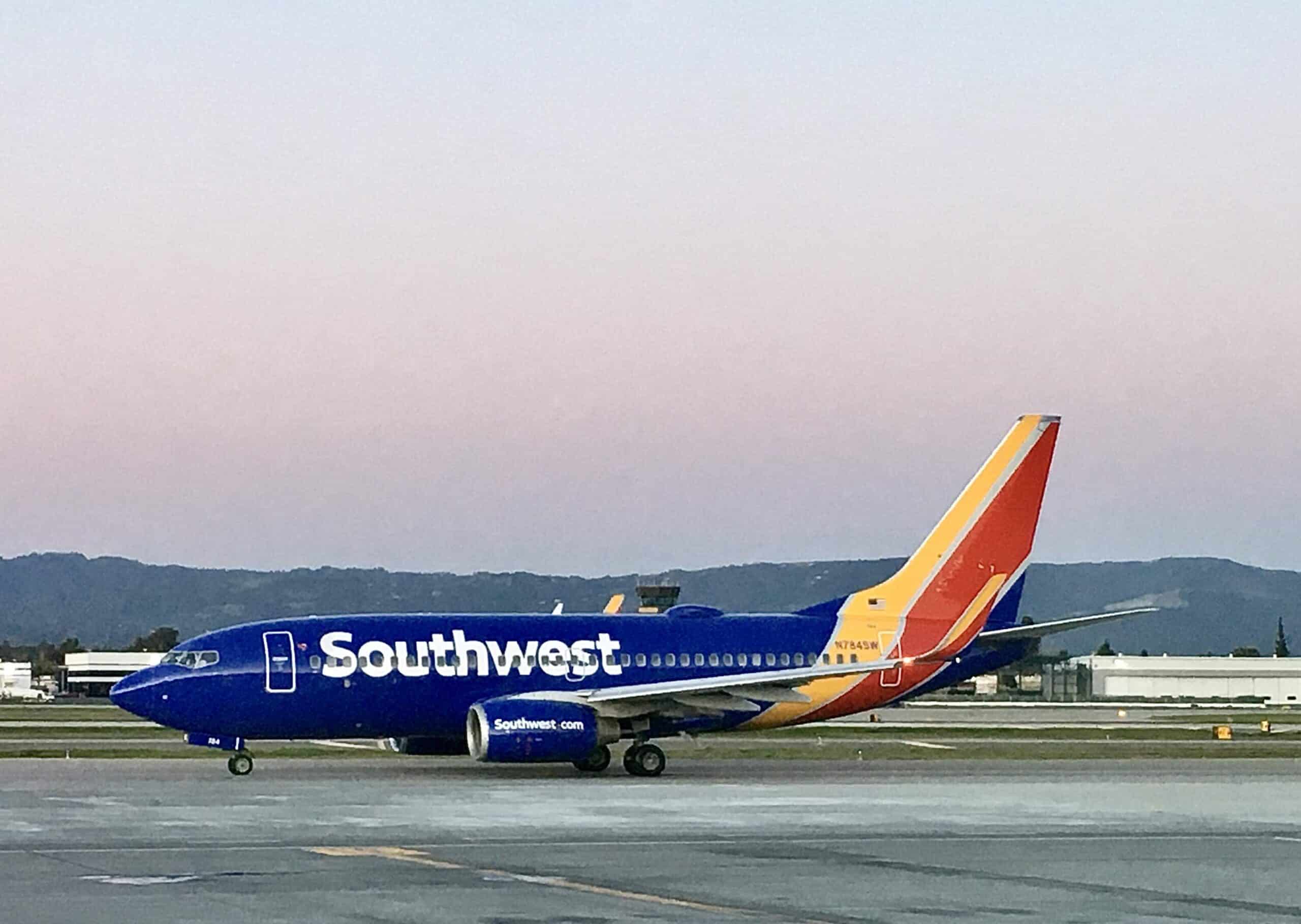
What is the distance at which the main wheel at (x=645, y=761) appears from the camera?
48.1 metres

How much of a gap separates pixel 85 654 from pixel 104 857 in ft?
535

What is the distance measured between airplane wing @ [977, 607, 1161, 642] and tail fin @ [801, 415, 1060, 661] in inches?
24.5

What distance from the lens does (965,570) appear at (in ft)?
174

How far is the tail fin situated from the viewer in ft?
171

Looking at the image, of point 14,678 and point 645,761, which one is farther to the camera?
point 14,678

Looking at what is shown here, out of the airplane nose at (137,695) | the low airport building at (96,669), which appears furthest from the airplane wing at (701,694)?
the low airport building at (96,669)

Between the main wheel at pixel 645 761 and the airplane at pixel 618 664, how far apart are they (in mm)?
35

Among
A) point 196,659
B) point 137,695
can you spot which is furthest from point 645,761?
point 137,695

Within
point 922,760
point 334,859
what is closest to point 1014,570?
point 922,760

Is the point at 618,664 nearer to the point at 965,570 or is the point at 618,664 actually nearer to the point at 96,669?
the point at 965,570

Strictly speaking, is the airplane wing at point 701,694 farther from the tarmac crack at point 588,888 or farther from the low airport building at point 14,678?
the low airport building at point 14,678

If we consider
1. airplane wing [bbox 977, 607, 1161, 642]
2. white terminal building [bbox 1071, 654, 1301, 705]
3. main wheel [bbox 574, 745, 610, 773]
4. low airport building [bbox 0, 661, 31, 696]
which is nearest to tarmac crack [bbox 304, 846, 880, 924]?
main wheel [bbox 574, 745, 610, 773]

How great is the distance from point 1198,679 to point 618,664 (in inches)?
5239

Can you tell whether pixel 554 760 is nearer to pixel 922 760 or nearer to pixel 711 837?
pixel 922 760
